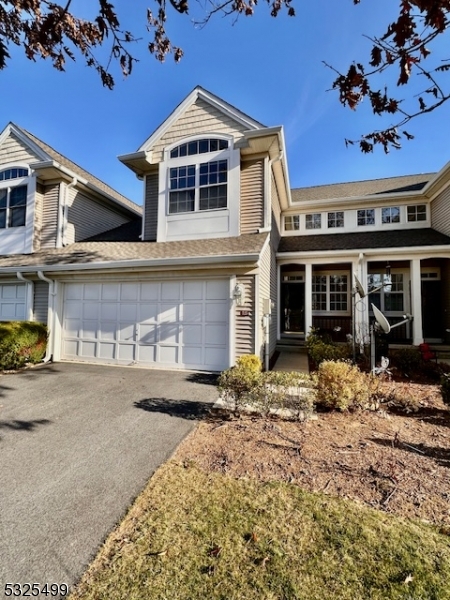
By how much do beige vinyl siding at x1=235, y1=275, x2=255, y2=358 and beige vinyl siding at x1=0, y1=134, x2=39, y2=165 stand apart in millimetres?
9401

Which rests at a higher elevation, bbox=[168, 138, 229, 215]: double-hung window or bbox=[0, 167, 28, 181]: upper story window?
bbox=[0, 167, 28, 181]: upper story window

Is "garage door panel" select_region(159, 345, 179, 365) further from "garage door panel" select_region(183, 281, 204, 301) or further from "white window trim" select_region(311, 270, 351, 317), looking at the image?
"white window trim" select_region(311, 270, 351, 317)

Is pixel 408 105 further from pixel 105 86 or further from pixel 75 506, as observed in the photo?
pixel 75 506

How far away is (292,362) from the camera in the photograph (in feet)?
29.7

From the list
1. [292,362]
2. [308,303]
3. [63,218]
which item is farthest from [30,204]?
[308,303]

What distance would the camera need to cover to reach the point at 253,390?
4797 mm

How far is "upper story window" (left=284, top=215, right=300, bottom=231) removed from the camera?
44.5ft

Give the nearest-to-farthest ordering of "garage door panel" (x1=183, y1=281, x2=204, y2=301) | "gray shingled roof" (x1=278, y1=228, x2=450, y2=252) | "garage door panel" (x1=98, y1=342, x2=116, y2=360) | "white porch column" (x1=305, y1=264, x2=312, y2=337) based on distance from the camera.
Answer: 1. "garage door panel" (x1=183, y1=281, x2=204, y2=301)
2. "garage door panel" (x1=98, y1=342, x2=116, y2=360)
3. "gray shingled roof" (x1=278, y1=228, x2=450, y2=252)
4. "white porch column" (x1=305, y1=264, x2=312, y2=337)

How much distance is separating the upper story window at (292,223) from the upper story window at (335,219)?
4.66 feet

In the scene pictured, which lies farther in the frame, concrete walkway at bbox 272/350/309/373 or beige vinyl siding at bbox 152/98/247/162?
beige vinyl siding at bbox 152/98/247/162

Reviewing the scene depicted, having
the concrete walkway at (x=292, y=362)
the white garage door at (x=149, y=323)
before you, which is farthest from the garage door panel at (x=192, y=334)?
the concrete walkway at (x=292, y=362)

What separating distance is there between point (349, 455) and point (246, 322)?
424 centimetres

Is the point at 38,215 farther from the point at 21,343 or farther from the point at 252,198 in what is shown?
the point at 252,198

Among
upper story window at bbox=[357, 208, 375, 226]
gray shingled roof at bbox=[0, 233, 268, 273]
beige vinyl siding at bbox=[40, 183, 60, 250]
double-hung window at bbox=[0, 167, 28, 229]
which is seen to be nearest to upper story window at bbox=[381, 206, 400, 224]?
upper story window at bbox=[357, 208, 375, 226]
